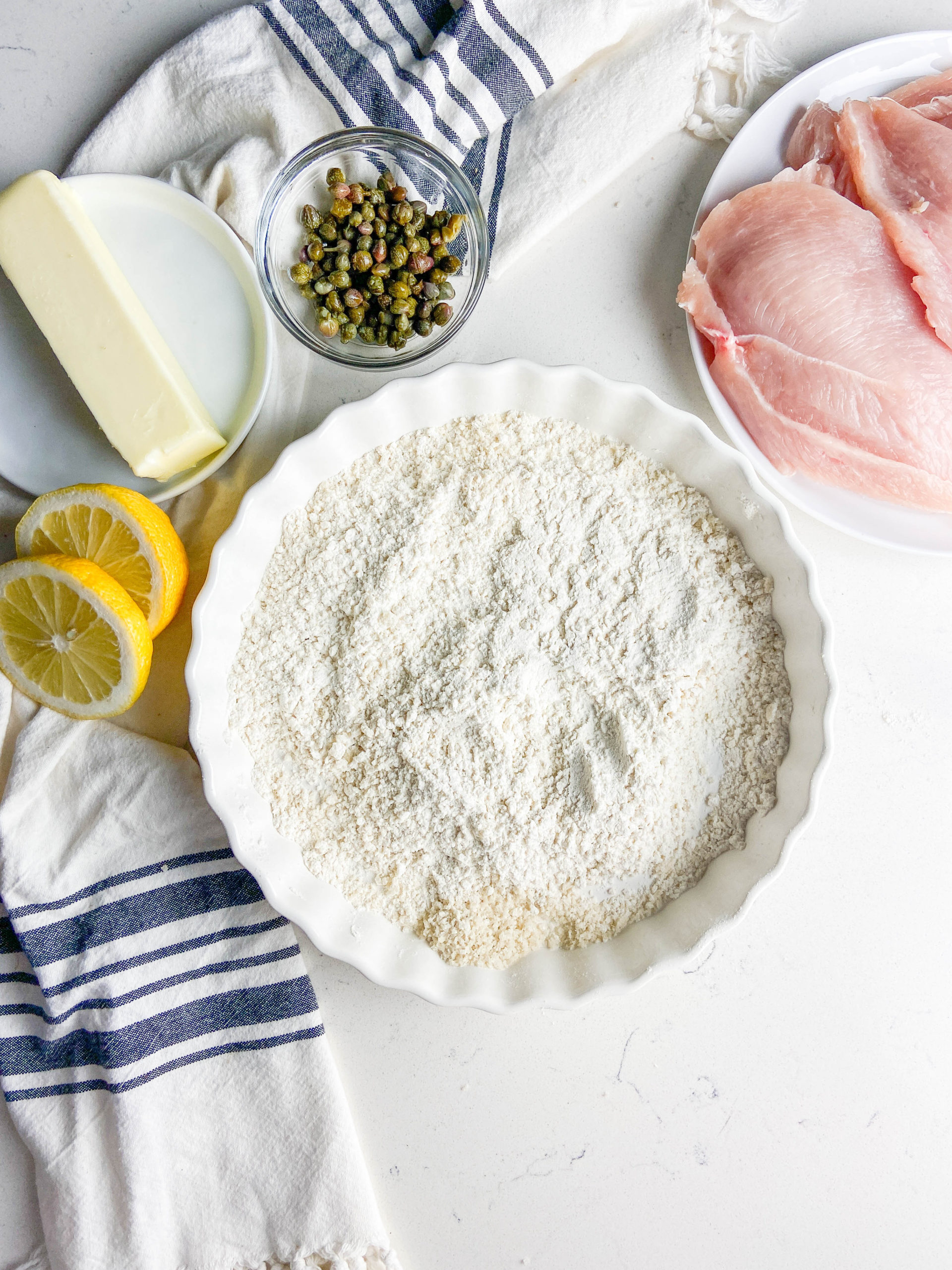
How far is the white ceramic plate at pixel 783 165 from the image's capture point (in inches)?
42.6

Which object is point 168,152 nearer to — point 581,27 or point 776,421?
point 581,27

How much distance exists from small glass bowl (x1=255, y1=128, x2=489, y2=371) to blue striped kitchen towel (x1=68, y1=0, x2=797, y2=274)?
0.04 metres

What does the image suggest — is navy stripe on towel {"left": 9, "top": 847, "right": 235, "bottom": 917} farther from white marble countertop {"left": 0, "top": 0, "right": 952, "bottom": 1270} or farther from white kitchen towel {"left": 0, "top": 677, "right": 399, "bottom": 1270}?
white marble countertop {"left": 0, "top": 0, "right": 952, "bottom": 1270}

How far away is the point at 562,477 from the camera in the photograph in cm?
102

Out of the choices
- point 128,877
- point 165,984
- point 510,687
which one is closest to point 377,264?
point 510,687

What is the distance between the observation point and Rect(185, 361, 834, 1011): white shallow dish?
0.95 metres

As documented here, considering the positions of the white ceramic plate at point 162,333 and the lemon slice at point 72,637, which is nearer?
the lemon slice at point 72,637

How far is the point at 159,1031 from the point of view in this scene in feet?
3.51

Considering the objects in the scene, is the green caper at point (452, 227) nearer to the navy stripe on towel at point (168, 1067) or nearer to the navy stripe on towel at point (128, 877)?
the navy stripe on towel at point (128, 877)

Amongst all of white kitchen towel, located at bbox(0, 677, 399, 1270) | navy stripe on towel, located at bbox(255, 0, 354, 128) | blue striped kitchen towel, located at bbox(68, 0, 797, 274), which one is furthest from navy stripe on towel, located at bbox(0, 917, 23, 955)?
navy stripe on towel, located at bbox(255, 0, 354, 128)

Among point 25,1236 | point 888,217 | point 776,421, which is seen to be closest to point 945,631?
point 776,421

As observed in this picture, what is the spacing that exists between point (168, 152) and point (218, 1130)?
52.3 inches

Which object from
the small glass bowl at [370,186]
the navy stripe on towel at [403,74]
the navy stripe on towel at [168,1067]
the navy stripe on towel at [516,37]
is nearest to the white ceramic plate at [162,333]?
the small glass bowl at [370,186]

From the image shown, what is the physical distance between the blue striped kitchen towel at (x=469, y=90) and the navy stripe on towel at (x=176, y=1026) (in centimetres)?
102
